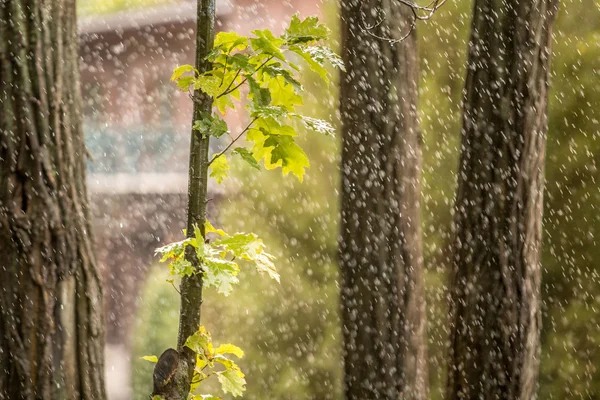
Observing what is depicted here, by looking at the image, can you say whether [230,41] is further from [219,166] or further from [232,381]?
[232,381]

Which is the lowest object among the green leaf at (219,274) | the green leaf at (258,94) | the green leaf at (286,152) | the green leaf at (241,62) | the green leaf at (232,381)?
the green leaf at (232,381)

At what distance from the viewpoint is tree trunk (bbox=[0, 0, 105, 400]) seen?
2695mm

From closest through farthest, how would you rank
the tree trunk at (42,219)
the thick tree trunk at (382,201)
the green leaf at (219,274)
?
1. the green leaf at (219,274)
2. the tree trunk at (42,219)
3. the thick tree trunk at (382,201)

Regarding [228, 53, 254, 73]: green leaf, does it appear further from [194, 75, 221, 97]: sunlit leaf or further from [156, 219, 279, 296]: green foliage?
[156, 219, 279, 296]: green foliage

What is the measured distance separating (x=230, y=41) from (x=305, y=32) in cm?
21

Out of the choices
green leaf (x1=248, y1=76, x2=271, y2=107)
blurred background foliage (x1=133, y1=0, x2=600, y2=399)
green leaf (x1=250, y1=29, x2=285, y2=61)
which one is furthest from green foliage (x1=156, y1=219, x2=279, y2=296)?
blurred background foliage (x1=133, y1=0, x2=600, y2=399)

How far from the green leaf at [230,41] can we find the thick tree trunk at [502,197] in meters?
2.57

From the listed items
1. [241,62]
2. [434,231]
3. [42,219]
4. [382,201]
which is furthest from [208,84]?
[434,231]

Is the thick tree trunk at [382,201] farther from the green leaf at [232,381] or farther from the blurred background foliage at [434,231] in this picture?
the blurred background foliage at [434,231]

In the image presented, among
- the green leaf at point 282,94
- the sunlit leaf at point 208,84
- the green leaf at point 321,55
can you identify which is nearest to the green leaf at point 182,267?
the sunlit leaf at point 208,84

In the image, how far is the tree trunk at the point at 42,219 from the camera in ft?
8.84

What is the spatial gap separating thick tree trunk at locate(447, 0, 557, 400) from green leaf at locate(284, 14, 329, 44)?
2.49 metres

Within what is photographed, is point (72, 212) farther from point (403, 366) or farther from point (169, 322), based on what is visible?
point (169, 322)

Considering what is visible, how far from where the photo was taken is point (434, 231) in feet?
25.3
